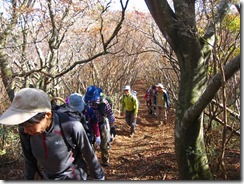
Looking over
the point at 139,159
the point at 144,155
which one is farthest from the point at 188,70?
the point at 144,155

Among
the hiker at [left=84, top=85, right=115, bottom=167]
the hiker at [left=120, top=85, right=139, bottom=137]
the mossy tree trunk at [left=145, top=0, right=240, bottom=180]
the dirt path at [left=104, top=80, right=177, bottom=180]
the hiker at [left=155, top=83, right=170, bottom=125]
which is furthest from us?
the hiker at [left=155, top=83, right=170, bottom=125]

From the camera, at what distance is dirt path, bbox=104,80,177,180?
498 centimetres

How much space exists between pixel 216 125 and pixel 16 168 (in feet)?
13.4

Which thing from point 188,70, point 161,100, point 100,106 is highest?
point 188,70

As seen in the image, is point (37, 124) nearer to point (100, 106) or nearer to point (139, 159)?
point (100, 106)

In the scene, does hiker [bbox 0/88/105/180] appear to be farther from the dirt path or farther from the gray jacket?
the dirt path

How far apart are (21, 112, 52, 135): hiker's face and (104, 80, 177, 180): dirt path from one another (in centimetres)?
315

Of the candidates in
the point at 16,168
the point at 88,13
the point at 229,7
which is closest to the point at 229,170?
the point at 229,7

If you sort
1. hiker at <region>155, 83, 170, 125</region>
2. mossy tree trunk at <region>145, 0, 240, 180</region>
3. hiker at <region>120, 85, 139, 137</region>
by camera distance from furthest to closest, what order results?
hiker at <region>155, 83, 170, 125</region> → hiker at <region>120, 85, 139, 137</region> → mossy tree trunk at <region>145, 0, 240, 180</region>

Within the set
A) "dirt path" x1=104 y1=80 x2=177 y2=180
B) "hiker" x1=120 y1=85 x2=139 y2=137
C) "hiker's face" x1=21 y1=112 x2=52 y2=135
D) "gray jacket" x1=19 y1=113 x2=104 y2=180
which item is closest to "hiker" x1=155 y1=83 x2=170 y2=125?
"dirt path" x1=104 y1=80 x2=177 y2=180

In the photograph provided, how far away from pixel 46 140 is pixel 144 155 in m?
4.48

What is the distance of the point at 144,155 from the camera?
20.4 ft

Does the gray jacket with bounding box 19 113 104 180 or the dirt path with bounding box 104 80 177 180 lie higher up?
the gray jacket with bounding box 19 113 104 180

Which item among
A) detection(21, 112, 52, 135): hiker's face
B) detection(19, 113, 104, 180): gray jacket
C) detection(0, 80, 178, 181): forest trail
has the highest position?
detection(21, 112, 52, 135): hiker's face
